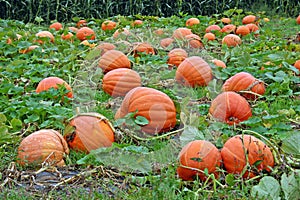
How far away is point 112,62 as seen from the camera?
14.9 ft

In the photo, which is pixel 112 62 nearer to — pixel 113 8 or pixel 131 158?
pixel 131 158

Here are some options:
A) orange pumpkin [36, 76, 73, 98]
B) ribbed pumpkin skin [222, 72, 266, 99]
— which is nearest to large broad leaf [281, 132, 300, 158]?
ribbed pumpkin skin [222, 72, 266, 99]

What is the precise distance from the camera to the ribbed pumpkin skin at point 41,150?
9.45 ft

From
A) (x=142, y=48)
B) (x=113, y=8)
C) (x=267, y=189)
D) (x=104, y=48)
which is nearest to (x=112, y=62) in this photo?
(x=104, y=48)

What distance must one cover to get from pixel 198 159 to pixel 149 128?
0.68 metres

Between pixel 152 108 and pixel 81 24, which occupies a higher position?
pixel 152 108

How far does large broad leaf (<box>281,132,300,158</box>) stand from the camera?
276cm

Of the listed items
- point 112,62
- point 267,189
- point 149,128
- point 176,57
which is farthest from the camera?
point 176,57

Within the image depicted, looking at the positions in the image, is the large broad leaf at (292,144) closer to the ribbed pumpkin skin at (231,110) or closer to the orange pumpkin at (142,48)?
the ribbed pumpkin skin at (231,110)

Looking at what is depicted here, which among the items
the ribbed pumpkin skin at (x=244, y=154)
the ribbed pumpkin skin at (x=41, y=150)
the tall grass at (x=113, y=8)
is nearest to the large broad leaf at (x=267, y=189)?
the ribbed pumpkin skin at (x=244, y=154)

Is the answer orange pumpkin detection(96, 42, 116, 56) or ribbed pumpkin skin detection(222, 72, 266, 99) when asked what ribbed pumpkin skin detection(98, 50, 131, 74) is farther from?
ribbed pumpkin skin detection(222, 72, 266, 99)

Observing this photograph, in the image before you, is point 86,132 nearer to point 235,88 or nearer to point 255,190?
point 255,190

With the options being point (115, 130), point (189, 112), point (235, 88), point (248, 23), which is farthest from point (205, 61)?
point (248, 23)

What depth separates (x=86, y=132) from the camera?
3.05 meters
